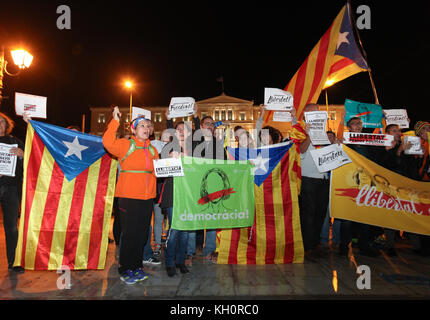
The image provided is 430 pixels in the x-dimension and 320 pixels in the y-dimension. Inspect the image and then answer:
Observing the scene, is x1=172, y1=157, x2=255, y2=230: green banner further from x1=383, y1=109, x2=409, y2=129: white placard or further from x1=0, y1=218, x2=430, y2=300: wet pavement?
x1=383, y1=109, x2=409, y2=129: white placard

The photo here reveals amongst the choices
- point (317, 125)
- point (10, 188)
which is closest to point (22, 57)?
point (10, 188)

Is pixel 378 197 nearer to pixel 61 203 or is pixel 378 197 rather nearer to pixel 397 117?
pixel 397 117

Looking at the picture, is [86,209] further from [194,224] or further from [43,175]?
[194,224]

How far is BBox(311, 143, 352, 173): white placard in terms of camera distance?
13.6 feet

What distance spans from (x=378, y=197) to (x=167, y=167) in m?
3.46

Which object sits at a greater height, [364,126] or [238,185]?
[364,126]

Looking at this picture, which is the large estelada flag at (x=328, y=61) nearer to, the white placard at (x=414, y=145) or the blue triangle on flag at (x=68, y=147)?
the white placard at (x=414, y=145)

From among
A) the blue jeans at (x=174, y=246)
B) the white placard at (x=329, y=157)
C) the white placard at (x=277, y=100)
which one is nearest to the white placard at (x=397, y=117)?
the white placard at (x=329, y=157)

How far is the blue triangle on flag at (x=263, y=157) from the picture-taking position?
4105 millimetres

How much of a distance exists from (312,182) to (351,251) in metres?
1.49

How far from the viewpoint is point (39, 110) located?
3.63 metres

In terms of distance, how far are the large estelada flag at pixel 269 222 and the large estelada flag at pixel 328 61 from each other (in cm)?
127

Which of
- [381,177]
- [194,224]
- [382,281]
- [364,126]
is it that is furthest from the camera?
[364,126]

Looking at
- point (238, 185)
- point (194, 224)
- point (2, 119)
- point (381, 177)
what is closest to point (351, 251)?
point (381, 177)
